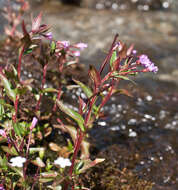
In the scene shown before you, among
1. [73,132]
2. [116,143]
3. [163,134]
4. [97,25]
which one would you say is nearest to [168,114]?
[163,134]

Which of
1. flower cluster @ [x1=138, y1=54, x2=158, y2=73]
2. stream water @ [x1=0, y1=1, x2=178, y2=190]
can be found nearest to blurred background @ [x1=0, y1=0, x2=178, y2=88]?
stream water @ [x1=0, y1=1, x2=178, y2=190]

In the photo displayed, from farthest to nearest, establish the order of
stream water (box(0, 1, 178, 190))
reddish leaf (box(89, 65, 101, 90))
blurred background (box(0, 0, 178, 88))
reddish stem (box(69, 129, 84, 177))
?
blurred background (box(0, 0, 178, 88))
stream water (box(0, 1, 178, 190))
reddish stem (box(69, 129, 84, 177))
reddish leaf (box(89, 65, 101, 90))

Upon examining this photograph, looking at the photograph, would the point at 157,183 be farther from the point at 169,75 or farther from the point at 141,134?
the point at 169,75

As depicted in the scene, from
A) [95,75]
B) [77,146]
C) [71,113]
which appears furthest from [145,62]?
[77,146]

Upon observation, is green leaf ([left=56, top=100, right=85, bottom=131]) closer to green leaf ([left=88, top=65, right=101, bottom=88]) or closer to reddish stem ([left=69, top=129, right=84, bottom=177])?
reddish stem ([left=69, top=129, right=84, bottom=177])

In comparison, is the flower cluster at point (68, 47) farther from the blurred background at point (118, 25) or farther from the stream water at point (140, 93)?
the blurred background at point (118, 25)

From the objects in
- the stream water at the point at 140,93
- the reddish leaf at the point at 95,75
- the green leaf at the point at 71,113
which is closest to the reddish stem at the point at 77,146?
the green leaf at the point at 71,113

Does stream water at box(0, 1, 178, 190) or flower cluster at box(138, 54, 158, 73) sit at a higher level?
flower cluster at box(138, 54, 158, 73)

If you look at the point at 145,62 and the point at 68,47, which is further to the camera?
the point at 68,47

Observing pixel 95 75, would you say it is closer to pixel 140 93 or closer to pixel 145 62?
pixel 145 62
